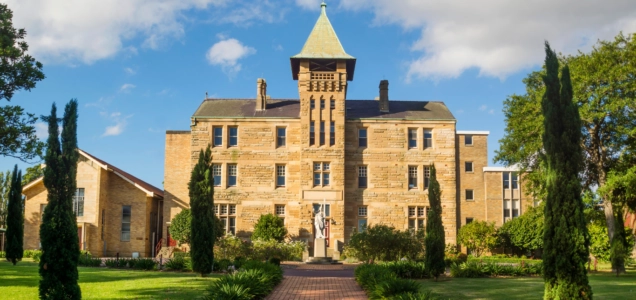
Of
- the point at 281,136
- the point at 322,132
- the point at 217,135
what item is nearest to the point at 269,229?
Result: the point at 281,136

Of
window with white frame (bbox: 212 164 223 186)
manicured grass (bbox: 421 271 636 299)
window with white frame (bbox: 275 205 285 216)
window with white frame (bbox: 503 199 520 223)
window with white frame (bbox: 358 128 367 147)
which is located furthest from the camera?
window with white frame (bbox: 503 199 520 223)

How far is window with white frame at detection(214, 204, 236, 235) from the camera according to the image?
42.1m

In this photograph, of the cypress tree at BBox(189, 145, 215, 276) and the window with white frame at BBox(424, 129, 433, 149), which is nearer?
the cypress tree at BBox(189, 145, 215, 276)

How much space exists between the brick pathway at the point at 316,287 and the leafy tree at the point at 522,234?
16.6m

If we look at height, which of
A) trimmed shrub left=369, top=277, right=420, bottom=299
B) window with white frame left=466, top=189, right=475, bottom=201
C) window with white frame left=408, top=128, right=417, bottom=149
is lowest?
trimmed shrub left=369, top=277, right=420, bottom=299

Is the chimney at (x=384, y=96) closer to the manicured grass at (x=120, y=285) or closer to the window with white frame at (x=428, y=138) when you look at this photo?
the window with white frame at (x=428, y=138)

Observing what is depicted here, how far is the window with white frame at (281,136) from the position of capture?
43188mm

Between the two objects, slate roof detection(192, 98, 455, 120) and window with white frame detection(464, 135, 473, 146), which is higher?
slate roof detection(192, 98, 455, 120)

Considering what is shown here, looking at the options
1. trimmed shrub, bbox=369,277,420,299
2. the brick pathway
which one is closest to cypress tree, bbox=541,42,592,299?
trimmed shrub, bbox=369,277,420,299

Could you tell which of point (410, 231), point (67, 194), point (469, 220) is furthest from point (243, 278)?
point (469, 220)

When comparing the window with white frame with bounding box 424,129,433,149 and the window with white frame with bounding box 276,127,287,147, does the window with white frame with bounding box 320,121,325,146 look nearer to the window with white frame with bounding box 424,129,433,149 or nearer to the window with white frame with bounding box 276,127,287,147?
the window with white frame with bounding box 276,127,287,147

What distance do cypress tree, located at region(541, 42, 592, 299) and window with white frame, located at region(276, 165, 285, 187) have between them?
28.4 metres

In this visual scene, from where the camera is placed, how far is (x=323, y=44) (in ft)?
143

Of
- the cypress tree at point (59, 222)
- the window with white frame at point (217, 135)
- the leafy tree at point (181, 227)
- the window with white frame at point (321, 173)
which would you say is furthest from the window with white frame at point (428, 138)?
the cypress tree at point (59, 222)
